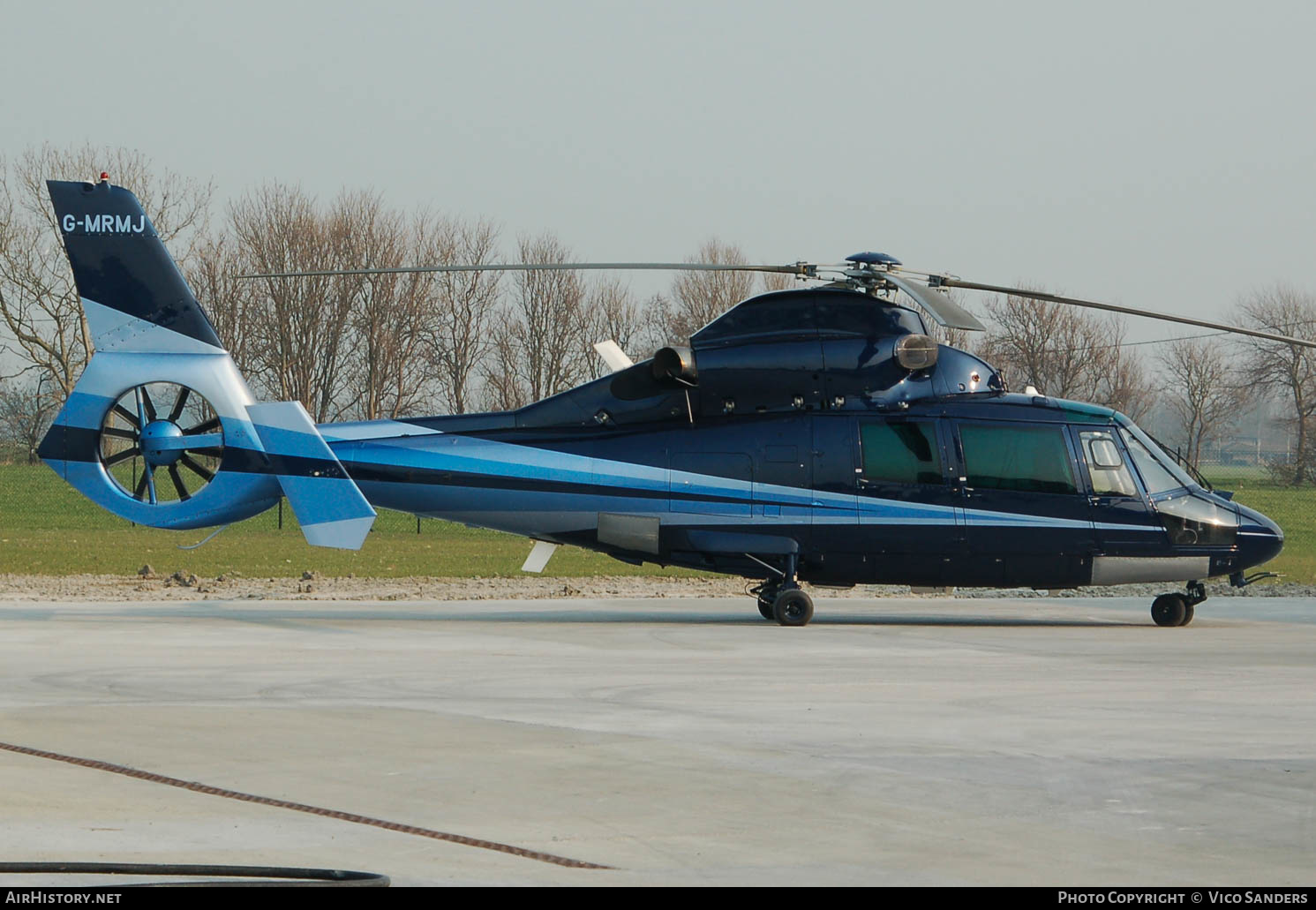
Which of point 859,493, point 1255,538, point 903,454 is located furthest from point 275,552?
point 1255,538

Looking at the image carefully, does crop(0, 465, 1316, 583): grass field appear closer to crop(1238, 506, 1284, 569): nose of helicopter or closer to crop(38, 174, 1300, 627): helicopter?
crop(38, 174, 1300, 627): helicopter

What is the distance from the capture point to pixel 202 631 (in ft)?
50.0

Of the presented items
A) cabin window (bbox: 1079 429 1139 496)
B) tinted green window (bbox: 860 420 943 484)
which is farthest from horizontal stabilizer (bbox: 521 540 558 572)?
cabin window (bbox: 1079 429 1139 496)

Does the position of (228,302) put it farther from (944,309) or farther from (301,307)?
(944,309)

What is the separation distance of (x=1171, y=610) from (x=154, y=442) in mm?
11131

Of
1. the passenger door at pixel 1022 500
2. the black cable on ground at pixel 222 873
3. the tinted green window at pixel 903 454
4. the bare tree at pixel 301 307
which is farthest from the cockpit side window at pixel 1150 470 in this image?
the bare tree at pixel 301 307

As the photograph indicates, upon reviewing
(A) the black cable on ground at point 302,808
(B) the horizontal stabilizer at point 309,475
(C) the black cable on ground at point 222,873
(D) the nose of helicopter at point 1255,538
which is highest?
(B) the horizontal stabilizer at point 309,475

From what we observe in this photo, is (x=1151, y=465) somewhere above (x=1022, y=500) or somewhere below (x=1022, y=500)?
above

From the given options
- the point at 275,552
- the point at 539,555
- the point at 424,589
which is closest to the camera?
the point at 539,555

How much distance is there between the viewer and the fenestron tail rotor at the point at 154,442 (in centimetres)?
1603

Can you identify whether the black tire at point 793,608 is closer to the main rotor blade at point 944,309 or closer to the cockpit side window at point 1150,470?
the main rotor blade at point 944,309

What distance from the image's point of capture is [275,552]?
2692 cm

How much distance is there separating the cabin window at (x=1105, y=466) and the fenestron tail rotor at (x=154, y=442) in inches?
368

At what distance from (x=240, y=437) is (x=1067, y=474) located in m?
8.86
